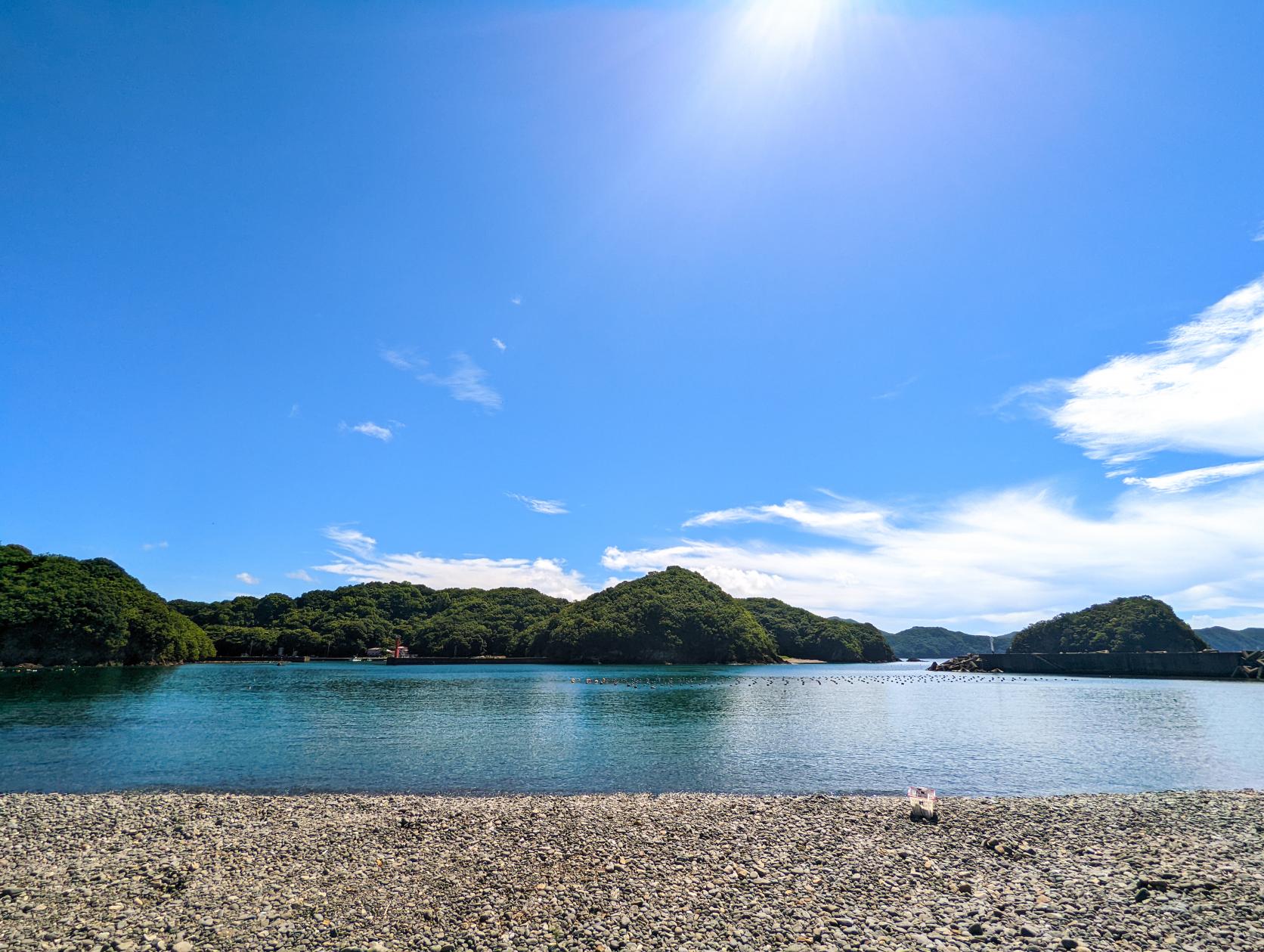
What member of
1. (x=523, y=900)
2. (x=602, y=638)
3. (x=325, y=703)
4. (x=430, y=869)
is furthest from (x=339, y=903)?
(x=602, y=638)

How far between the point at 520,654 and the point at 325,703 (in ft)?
486

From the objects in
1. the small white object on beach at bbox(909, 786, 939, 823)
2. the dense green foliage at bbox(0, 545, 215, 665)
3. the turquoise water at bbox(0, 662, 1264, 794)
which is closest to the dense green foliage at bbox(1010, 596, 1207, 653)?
the turquoise water at bbox(0, 662, 1264, 794)

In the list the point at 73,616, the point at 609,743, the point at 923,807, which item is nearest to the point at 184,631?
the point at 73,616

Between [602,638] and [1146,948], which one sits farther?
[602,638]

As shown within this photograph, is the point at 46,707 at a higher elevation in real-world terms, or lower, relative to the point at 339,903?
lower

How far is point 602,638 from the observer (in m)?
185

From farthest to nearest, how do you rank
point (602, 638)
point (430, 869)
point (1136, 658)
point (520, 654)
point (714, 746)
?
point (520, 654)
point (602, 638)
point (1136, 658)
point (714, 746)
point (430, 869)

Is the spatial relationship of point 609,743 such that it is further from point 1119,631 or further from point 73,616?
point 1119,631

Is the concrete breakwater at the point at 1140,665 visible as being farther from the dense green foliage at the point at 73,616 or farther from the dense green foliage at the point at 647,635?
the dense green foliage at the point at 73,616

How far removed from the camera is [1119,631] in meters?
159

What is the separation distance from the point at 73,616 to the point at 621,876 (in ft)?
491

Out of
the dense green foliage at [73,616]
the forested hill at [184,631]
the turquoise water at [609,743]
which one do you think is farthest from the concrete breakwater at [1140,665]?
the dense green foliage at [73,616]

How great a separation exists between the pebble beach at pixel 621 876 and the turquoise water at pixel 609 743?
5343mm

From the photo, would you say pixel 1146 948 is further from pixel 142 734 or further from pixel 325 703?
pixel 325 703
